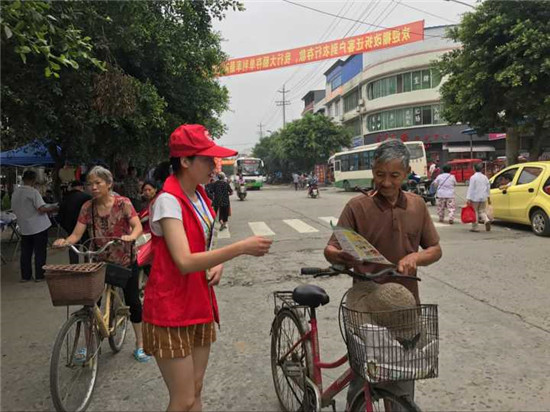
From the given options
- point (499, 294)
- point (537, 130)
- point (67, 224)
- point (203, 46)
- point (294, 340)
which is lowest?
point (499, 294)

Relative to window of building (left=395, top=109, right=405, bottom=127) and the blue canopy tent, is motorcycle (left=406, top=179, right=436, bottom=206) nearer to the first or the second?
the blue canopy tent

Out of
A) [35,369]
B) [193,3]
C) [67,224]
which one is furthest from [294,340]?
[193,3]

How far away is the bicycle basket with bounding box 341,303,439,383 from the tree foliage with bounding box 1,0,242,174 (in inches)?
123

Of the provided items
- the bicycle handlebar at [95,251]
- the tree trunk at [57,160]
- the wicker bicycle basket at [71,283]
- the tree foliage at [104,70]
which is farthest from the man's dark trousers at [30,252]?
the tree trunk at [57,160]

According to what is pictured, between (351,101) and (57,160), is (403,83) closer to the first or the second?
(351,101)

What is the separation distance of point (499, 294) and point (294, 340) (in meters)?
3.82

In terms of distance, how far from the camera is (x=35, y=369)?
12.3 ft

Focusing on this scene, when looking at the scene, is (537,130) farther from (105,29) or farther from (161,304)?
(161,304)

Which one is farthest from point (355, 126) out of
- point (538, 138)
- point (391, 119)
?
point (538, 138)

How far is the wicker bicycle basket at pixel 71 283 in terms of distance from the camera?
2889mm

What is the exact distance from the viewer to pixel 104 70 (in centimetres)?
595

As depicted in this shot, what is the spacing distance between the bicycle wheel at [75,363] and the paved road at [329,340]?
0.15 meters

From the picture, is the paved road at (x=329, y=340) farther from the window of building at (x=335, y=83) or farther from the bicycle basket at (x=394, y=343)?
the window of building at (x=335, y=83)

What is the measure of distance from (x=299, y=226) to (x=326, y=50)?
12.0 metres
